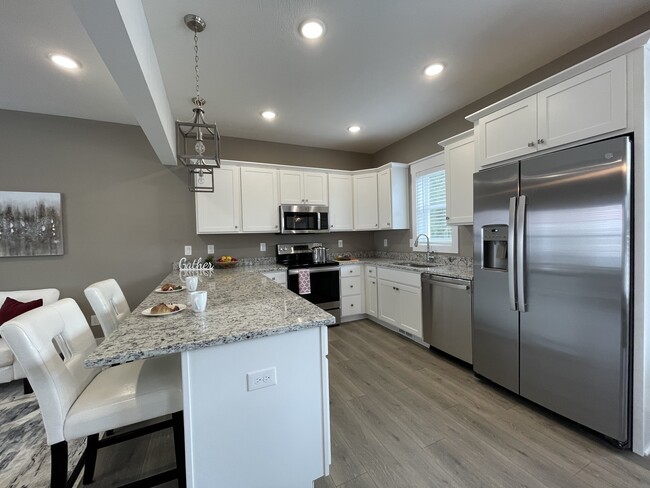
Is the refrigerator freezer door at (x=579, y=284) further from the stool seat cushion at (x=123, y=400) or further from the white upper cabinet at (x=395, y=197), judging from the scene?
the stool seat cushion at (x=123, y=400)

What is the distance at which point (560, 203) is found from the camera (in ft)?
5.87

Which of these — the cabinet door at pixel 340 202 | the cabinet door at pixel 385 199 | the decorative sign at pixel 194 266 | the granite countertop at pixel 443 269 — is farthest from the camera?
the cabinet door at pixel 340 202

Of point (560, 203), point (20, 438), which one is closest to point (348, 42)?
point (560, 203)

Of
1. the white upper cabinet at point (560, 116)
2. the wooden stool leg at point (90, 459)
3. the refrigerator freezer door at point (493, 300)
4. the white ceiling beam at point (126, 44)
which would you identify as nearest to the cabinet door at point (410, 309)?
the refrigerator freezer door at point (493, 300)

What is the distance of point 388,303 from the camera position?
3637mm

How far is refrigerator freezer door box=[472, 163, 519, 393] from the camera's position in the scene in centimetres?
210

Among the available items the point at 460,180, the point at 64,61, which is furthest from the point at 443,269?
the point at 64,61

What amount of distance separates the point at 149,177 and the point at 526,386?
4491mm

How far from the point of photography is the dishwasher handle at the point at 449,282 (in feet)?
8.32

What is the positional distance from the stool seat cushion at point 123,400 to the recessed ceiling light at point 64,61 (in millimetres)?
2427

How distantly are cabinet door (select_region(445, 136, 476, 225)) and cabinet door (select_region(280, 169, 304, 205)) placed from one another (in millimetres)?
2014

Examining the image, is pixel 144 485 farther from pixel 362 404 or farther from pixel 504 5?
pixel 504 5

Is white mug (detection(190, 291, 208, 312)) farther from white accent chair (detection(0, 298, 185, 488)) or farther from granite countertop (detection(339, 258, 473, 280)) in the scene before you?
granite countertop (detection(339, 258, 473, 280))

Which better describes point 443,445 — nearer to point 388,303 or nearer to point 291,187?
point 388,303
